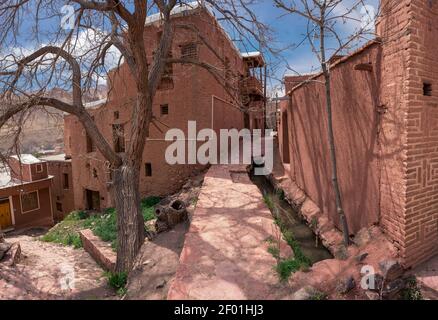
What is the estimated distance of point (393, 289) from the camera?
9.60 feet

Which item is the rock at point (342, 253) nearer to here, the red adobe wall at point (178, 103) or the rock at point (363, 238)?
the rock at point (363, 238)

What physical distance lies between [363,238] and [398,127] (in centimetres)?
164

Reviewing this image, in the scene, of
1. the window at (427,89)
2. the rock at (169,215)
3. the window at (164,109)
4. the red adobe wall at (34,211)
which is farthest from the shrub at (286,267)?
the red adobe wall at (34,211)

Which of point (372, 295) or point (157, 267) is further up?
point (372, 295)

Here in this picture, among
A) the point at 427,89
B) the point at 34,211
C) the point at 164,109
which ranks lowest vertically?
the point at 34,211

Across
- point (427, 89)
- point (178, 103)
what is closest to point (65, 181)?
point (178, 103)

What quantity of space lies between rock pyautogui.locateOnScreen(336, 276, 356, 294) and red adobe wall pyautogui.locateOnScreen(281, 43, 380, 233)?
1.31 metres

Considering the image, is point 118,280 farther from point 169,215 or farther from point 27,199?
point 27,199

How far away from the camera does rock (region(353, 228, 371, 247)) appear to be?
12.7 ft

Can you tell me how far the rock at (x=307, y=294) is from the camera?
9.33 ft

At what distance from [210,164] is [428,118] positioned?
794cm

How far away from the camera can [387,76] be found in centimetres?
346

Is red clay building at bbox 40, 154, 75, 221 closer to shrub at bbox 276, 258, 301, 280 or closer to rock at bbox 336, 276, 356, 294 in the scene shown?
shrub at bbox 276, 258, 301, 280

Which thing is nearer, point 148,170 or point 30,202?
point 148,170
